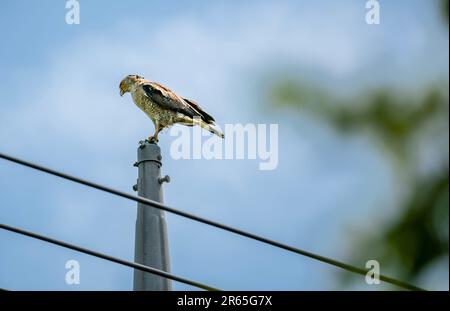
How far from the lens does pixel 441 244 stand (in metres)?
1.23

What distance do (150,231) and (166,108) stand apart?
3.79m

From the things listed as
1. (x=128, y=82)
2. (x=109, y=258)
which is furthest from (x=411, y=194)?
(x=128, y=82)

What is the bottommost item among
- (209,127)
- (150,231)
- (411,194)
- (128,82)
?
(411,194)

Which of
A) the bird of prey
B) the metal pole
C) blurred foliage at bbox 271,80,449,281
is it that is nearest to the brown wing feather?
the bird of prey

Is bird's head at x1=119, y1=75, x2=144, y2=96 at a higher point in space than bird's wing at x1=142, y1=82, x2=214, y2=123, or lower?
higher

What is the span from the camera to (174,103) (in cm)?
820

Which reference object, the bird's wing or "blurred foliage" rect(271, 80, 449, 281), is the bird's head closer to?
the bird's wing

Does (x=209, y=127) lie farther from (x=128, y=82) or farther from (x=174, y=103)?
(x=128, y=82)

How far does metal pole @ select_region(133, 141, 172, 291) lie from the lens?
4328 millimetres

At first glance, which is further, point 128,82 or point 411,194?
point 128,82

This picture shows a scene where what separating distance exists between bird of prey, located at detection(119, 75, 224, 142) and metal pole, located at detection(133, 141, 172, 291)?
2.87 m
